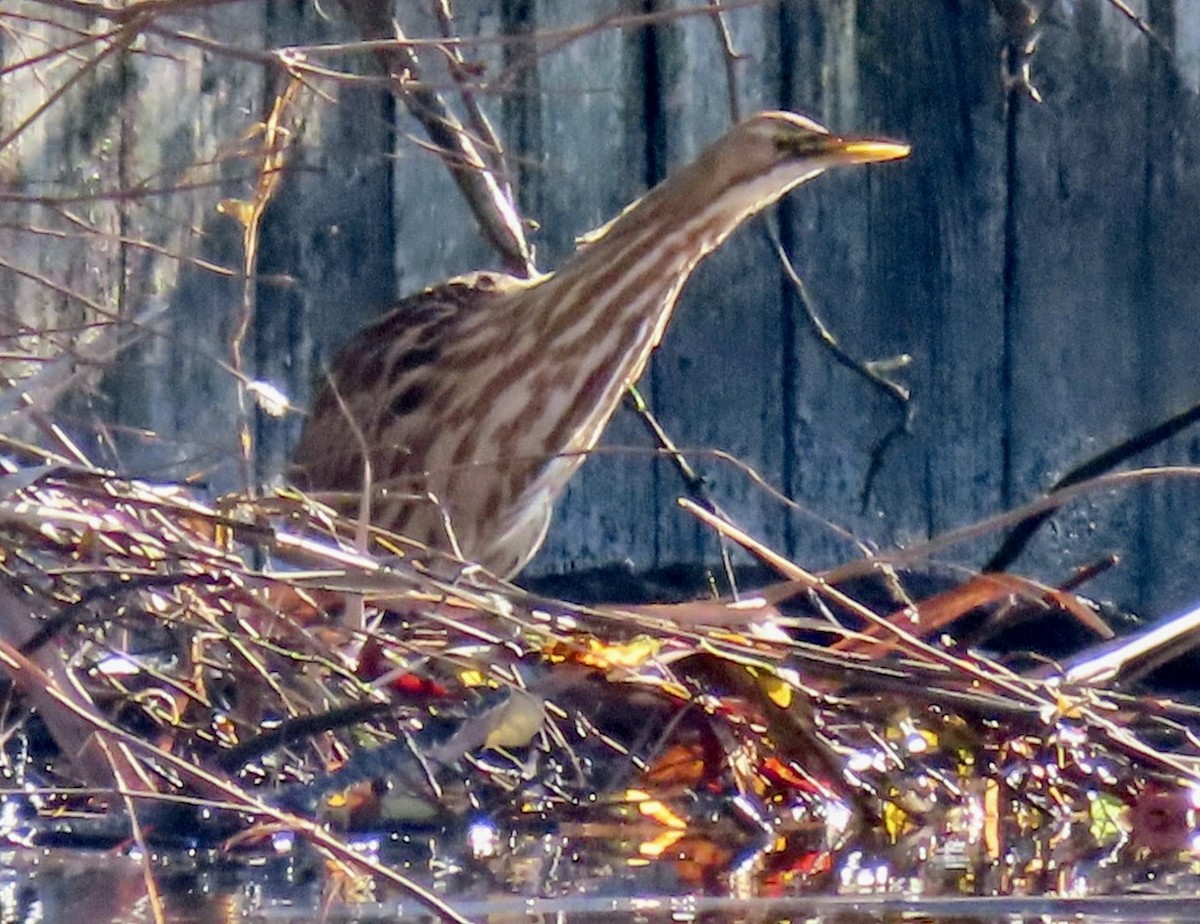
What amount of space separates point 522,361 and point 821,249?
71 cm

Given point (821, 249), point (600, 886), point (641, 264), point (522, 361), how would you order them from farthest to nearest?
point (821, 249), point (522, 361), point (641, 264), point (600, 886)

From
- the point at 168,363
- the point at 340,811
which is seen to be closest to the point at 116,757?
the point at 340,811

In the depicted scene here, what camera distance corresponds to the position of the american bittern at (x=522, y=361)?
111 inches

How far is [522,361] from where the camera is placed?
9.82 ft

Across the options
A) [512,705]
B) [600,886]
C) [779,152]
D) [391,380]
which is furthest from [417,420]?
[600,886]

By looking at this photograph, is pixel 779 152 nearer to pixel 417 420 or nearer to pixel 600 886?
pixel 417 420

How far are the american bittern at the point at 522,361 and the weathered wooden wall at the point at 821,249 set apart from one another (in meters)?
0.25

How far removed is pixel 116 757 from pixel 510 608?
1.15 feet

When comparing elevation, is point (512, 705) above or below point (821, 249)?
below

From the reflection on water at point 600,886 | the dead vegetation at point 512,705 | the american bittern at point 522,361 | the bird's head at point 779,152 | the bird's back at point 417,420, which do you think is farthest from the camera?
the bird's back at point 417,420

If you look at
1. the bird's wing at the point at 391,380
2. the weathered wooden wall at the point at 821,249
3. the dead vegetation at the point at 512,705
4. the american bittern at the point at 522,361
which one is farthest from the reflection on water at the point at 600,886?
the weathered wooden wall at the point at 821,249

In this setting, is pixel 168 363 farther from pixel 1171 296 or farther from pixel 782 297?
pixel 1171 296

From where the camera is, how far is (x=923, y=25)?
3525mm

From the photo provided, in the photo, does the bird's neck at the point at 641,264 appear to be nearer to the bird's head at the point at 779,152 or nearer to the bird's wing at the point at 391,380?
the bird's head at the point at 779,152
